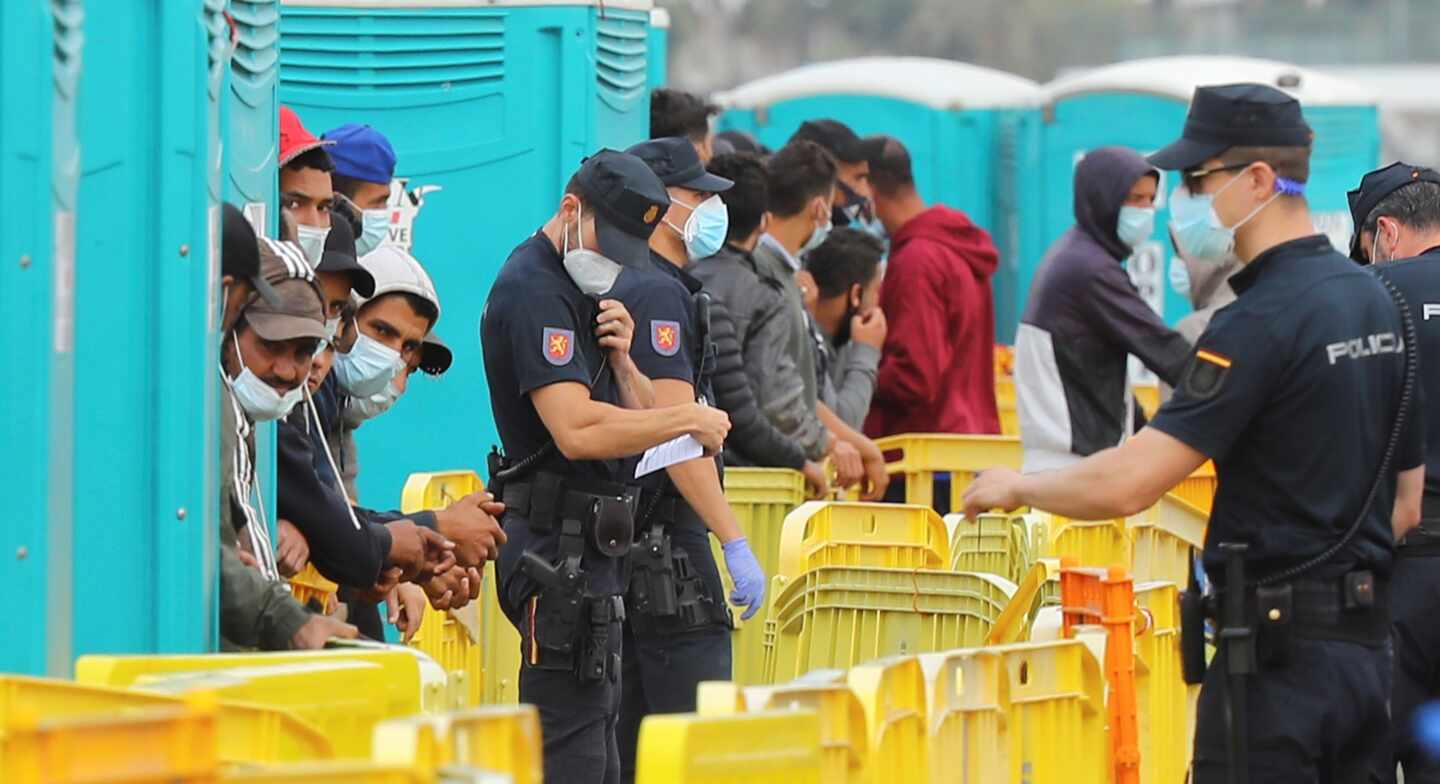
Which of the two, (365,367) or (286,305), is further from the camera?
(365,367)

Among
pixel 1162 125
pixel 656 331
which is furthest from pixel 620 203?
→ pixel 1162 125

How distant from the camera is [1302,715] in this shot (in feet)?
16.2

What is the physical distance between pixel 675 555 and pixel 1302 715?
1.88 m

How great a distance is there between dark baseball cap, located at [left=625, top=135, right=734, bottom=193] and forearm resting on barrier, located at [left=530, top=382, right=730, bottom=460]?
0.96m

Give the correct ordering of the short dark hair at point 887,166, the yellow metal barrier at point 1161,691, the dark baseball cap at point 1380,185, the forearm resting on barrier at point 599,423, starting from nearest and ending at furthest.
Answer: the yellow metal barrier at point 1161,691 < the forearm resting on barrier at point 599,423 < the dark baseball cap at point 1380,185 < the short dark hair at point 887,166

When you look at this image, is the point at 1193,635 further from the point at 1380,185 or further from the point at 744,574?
the point at 1380,185

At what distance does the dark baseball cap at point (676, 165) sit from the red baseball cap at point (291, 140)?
2.78 ft

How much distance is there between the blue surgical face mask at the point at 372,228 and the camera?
23.5ft

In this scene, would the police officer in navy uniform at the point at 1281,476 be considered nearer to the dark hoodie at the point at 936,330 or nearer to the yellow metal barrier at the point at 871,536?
the yellow metal barrier at the point at 871,536

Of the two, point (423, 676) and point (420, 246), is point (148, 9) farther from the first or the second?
point (420, 246)

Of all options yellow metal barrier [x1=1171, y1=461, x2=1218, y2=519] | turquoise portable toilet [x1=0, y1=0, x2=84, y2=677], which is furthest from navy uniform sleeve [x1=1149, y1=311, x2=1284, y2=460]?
yellow metal barrier [x1=1171, y1=461, x2=1218, y2=519]

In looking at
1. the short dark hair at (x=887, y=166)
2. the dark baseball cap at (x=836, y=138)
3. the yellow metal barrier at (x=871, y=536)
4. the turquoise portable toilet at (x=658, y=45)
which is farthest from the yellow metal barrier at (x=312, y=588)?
the turquoise portable toilet at (x=658, y=45)

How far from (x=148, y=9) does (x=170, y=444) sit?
697 millimetres

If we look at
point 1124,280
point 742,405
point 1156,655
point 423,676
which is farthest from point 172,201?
point 1124,280
